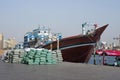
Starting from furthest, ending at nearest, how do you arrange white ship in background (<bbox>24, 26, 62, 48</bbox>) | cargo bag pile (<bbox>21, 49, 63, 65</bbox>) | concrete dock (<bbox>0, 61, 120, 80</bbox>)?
white ship in background (<bbox>24, 26, 62, 48</bbox>) → cargo bag pile (<bbox>21, 49, 63, 65</bbox>) → concrete dock (<bbox>0, 61, 120, 80</bbox>)

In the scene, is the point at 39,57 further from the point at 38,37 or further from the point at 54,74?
the point at 38,37

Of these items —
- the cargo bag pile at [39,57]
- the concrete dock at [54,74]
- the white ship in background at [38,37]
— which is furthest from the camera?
the white ship in background at [38,37]

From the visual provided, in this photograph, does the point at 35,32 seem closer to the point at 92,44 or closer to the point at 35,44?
the point at 35,44

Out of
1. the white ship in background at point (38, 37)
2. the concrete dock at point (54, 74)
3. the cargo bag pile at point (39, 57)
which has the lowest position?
the concrete dock at point (54, 74)

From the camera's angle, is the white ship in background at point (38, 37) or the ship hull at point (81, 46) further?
the white ship in background at point (38, 37)

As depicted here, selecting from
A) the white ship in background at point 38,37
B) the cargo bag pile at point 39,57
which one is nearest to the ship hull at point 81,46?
the cargo bag pile at point 39,57

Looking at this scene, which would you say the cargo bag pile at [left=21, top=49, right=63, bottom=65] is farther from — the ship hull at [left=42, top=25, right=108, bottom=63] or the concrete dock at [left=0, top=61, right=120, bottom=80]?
the ship hull at [left=42, top=25, right=108, bottom=63]

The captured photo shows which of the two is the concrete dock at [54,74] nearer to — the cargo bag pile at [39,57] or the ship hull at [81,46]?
the cargo bag pile at [39,57]

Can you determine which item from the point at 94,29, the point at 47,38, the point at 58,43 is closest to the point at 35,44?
the point at 47,38

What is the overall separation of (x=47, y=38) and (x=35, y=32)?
3968 millimetres

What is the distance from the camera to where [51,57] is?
26422mm

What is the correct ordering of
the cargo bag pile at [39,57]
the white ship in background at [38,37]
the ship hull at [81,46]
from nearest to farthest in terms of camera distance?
the cargo bag pile at [39,57]
the ship hull at [81,46]
the white ship in background at [38,37]

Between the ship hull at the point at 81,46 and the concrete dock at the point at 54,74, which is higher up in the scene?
the ship hull at the point at 81,46

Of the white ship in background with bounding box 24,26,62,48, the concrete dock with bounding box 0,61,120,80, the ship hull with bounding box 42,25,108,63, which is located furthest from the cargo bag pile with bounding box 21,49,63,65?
the white ship in background with bounding box 24,26,62,48
